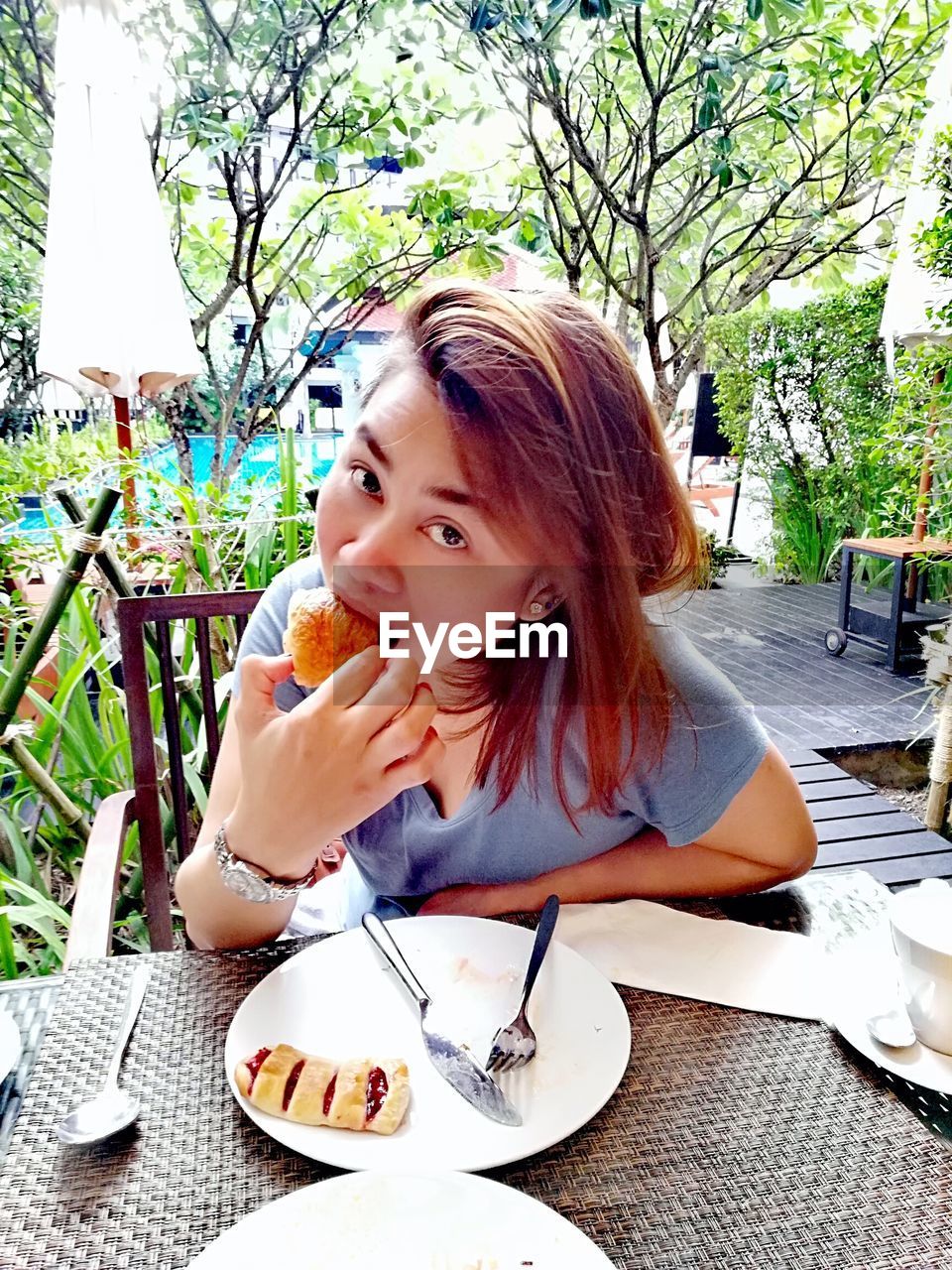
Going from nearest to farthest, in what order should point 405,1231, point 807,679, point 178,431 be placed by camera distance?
1. point 405,1231
2. point 178,431
3. point 807,679

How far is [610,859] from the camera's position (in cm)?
86

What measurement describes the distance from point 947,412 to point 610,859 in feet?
7.44

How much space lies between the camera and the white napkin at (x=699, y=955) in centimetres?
67

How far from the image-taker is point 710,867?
84 centimetres

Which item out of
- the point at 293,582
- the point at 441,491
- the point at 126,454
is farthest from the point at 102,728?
the point at 441,491

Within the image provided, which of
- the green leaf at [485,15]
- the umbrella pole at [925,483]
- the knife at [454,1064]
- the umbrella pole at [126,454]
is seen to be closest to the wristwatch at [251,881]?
the knife at [454,1064]

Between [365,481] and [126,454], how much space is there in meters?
1.38

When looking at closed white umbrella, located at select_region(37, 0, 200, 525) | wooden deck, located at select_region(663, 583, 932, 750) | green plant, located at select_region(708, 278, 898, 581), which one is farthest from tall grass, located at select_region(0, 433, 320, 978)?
green plant, located at select_region(708, 278, 898, 581)

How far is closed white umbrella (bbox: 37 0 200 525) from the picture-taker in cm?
180

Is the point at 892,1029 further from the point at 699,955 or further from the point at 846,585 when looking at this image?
the point at 846,585

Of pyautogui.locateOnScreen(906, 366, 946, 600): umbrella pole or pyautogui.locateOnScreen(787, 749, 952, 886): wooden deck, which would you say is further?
pyautogui.locateOnScreen(906, 366, 946, 600): umbrella pole

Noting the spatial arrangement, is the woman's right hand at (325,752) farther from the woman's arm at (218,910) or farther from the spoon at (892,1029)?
the spoon at (892,1029)

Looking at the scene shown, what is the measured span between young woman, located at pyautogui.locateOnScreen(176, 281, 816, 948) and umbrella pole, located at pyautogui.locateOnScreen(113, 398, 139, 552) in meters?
1.03

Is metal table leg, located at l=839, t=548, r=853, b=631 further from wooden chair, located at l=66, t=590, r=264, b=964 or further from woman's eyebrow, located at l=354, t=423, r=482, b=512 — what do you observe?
woman's eyebrow, located at l=354, t=423, r=482, b=512
